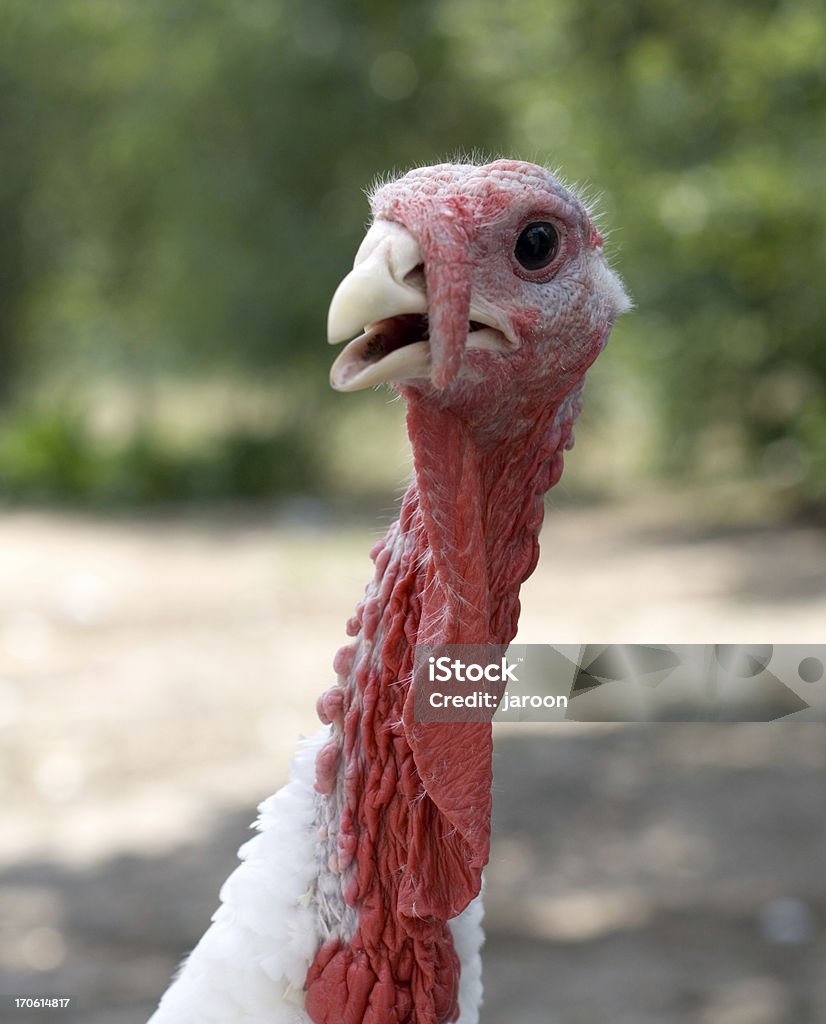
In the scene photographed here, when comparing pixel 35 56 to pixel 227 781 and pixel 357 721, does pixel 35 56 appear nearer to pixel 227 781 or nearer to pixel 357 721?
pixel 227 781

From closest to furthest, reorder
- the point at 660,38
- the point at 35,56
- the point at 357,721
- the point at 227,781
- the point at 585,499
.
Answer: the point at 357,721
the point at 227,781
the point at 660,38
the point at 585,499
the point at 35,56

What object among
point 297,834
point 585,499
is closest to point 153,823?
point 297,834

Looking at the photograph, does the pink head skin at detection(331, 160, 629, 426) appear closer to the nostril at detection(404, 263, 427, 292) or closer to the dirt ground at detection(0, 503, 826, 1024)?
the nostril at detection(404, 263, 427, 292)

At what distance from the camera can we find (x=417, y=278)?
1477 mm

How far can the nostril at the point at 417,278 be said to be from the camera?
1.46m

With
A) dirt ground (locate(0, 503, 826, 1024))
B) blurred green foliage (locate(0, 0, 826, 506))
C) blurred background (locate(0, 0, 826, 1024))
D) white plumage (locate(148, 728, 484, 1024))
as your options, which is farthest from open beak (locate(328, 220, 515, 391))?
blurred green foliage (locate(0, 0, 826, 506))

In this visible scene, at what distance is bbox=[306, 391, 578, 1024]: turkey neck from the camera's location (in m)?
1.64

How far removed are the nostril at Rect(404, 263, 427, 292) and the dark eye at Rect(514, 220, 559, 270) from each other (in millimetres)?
147

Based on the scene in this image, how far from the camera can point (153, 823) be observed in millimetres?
5410

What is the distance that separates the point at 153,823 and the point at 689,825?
2278 mm

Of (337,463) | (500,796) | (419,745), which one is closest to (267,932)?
(419,745)
